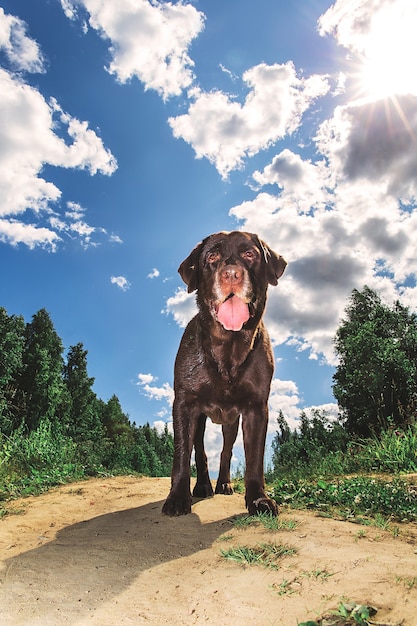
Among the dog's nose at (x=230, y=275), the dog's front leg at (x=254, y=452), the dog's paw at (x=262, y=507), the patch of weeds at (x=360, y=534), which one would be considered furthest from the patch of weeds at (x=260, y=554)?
the dog's nose at (x=230, y=275)

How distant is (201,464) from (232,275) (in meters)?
2.67

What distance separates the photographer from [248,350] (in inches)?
180

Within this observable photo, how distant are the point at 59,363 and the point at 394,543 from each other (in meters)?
36.4

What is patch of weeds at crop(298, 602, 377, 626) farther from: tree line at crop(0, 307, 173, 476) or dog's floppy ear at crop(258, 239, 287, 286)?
tree line at crop(0, 307, 173, 476)

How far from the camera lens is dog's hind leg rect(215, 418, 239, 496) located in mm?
5777

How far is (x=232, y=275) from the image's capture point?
4.05m

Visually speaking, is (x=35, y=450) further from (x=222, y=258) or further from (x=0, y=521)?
(x=222, y=258)

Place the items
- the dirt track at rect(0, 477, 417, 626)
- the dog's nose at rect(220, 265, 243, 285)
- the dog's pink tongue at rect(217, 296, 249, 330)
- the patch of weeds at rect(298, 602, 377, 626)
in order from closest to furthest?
1. the patch of weeds at rect(298, 602, 377, 626)
2. the dirt track at rect(0, 477, 417, 626)
3. the dog's nose at rect(220, 265, 243, 285)
4. the dog's pink tongue at rect(217, 296, 249, 330)

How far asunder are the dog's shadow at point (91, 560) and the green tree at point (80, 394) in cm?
3493

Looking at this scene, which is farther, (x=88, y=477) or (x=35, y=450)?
(x=35, y=450)

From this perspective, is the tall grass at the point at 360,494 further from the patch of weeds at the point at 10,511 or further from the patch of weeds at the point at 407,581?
the patch of weeds at the point at 10,511

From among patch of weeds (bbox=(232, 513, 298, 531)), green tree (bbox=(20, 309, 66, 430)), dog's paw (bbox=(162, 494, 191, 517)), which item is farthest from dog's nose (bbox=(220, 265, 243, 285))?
green tree (bbox=(20, 309, 66, 430))

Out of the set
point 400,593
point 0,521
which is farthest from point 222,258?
point 0,521

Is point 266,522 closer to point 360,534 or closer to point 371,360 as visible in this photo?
point 360,534
